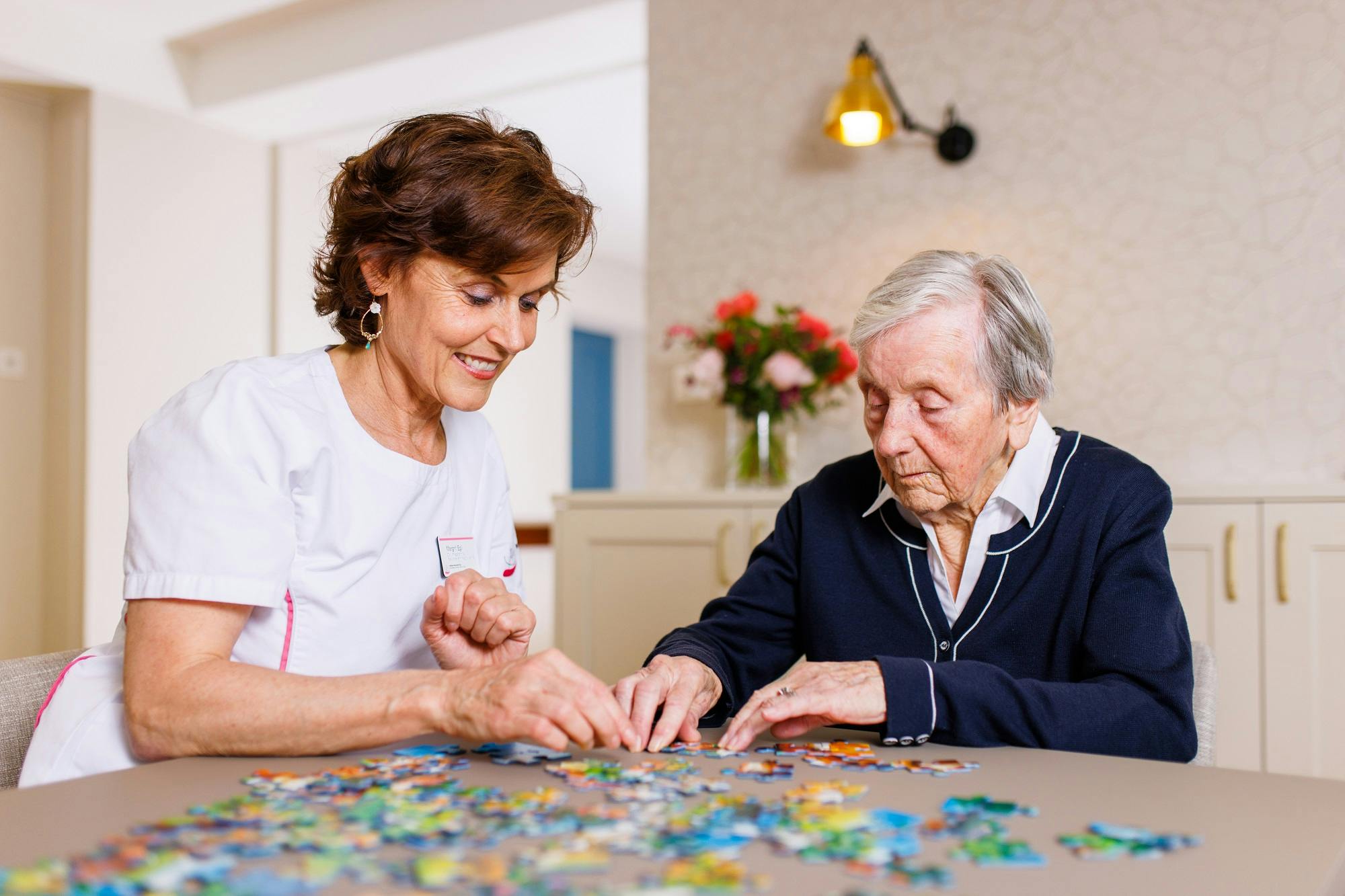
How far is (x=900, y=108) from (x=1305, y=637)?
191 centimetres

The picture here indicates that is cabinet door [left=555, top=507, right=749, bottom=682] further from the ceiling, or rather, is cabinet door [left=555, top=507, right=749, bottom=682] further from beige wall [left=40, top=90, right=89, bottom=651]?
beige wall [left=40, top=90, right=89, bottom=651]

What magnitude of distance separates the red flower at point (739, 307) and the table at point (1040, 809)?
2.35 metres

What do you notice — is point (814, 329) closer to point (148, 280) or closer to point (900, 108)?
point (900, 108)

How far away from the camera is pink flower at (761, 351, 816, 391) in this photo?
10.8ft

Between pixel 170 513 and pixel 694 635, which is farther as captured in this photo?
pixel 694 635

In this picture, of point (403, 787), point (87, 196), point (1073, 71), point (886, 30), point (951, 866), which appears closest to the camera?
point (951, 866)

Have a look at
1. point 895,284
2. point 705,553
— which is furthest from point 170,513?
point 705,553

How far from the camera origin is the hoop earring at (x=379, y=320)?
1590mm

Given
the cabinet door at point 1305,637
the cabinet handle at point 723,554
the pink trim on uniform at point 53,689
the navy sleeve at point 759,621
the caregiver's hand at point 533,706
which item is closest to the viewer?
the caregiver's hand at point 533,706

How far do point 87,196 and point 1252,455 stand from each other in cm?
469

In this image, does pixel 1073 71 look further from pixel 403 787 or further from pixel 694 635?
pixel 403 787

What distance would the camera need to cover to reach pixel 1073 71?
3199mm

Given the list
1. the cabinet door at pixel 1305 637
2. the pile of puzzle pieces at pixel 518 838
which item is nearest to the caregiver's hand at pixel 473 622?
the pile of puzzle pieces at pixel 518 838

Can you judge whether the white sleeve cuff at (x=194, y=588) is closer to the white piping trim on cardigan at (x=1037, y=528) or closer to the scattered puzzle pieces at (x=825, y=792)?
the scattered puzzle pieces at (x=825, y=792)
